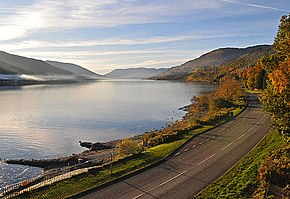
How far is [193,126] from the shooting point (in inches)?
1662

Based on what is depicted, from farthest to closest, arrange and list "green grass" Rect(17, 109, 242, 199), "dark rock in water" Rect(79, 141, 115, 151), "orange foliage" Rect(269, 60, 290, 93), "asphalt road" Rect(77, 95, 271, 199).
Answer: "dark rock in water" Rect(79, 141, 115, 151), "asphalt road" Rect(77, 95, 271, 199), "green grass" Rect(17, 109, 242, 199), "orange foliage" Rect(269, 60, 290, 93)

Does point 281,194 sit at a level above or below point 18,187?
above

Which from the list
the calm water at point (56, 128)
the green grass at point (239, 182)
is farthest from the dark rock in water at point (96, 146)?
the green grass at point (239, 182)

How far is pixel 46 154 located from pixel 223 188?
31.6 metres

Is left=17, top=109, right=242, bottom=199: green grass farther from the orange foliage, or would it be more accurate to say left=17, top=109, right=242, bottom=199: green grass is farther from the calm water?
the calm water

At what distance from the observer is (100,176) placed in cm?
2316

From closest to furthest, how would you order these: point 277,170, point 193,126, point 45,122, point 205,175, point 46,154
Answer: point 277,170 → point 205,175 → point 193,126 → point 46,154 → point 45,122

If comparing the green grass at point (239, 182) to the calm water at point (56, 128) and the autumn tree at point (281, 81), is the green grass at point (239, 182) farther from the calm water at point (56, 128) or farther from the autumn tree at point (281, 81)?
the calm water at point (56, 128)

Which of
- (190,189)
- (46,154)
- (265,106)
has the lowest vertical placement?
(46,154)

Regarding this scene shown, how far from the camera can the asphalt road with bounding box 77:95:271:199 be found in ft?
67.6

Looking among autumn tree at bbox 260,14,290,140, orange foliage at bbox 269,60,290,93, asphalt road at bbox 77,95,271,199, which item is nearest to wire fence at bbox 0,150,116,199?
asphalt road at bbox 77,95,271,199

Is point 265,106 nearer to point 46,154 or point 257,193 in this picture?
point 257,193

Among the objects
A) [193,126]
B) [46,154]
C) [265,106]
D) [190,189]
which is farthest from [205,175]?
[46,154]

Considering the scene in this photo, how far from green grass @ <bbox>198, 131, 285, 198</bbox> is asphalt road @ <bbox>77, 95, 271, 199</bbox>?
809 mm
